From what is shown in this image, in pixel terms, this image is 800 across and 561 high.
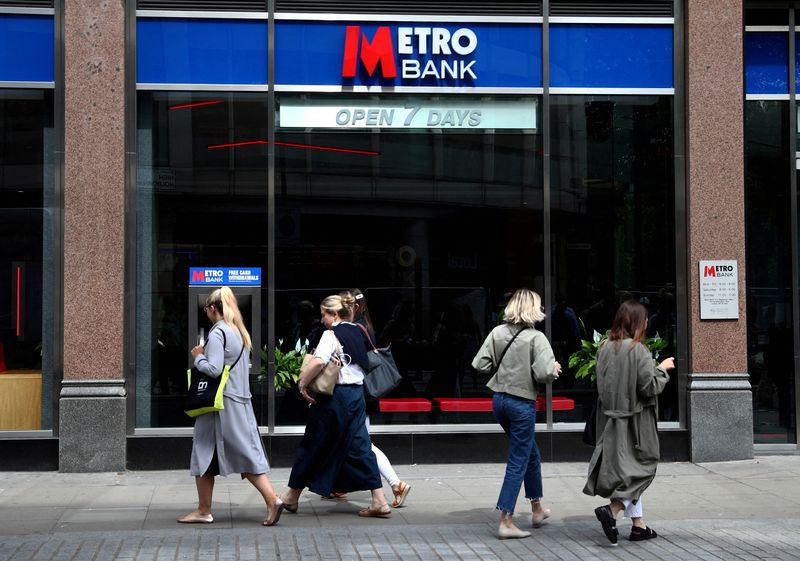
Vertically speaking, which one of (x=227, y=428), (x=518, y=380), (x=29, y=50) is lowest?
(x=227, y=428)

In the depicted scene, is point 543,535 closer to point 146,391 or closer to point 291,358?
point 291,358

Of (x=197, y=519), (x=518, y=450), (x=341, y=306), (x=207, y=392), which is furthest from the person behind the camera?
(x=341, y=306)

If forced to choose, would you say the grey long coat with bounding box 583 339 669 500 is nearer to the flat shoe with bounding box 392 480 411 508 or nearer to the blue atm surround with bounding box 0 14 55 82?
the flat shoe with bounding box 392 480 411 508

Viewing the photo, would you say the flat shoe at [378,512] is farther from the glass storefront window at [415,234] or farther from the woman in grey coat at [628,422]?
the glass storefront window at [415,234]

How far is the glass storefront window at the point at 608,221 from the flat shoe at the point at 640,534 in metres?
3.81

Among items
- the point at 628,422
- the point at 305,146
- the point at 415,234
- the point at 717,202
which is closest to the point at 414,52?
the point at 305,146

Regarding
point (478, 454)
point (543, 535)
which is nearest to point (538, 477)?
point (543, 535)

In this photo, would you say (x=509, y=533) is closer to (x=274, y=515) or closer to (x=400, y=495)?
(x=400, y=495)

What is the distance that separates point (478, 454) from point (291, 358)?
2.18 m

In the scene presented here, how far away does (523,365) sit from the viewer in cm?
756

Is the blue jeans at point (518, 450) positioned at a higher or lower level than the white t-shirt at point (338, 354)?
lower

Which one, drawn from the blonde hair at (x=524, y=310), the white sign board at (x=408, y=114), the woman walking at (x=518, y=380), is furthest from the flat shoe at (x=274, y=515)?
the white sign board at (x=408, y=114)

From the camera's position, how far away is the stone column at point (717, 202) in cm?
1090

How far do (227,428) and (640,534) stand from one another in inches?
121
